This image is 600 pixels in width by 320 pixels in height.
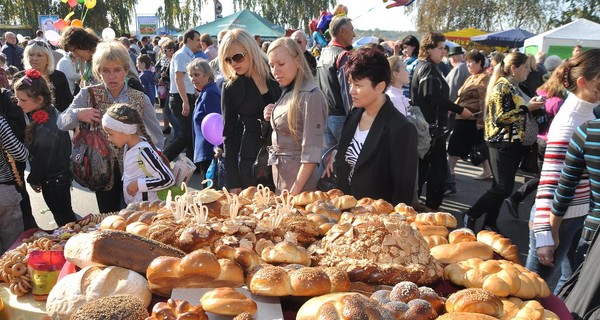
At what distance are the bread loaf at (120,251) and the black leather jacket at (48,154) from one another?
2367 millimetres

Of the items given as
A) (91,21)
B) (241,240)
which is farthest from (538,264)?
(91,21)

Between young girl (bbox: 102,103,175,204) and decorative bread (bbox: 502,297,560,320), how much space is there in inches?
84.8

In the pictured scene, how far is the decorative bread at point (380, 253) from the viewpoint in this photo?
1.62m

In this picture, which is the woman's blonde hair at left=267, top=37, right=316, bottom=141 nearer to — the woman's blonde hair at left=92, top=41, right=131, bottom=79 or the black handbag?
the black handbag

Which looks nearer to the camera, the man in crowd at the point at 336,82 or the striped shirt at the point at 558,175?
the striped shirt at the point at 558,175

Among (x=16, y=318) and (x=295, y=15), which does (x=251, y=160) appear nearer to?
(x=16, y=318)

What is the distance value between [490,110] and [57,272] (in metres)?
4.09

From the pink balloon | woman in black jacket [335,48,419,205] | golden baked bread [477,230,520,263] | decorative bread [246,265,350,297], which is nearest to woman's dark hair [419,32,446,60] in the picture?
the pink balloon

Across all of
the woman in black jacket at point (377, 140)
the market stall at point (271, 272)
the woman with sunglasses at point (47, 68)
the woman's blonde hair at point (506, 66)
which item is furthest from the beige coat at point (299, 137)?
the woman with sunglasses at point (47, 68)

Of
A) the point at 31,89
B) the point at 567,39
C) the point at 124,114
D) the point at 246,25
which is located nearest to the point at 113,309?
the point at 124,114

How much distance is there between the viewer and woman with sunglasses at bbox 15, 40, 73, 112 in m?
5.08

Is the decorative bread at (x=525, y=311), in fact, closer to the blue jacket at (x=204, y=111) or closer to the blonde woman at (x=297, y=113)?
the blonde woman at (x=297, y=113)

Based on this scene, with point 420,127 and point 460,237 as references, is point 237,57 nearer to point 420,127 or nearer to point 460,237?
point 460,237

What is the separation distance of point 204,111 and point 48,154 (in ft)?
5.90
